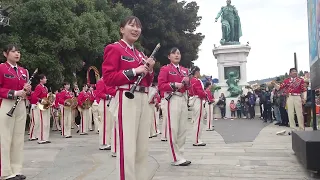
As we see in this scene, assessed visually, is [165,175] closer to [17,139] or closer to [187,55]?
[17,139]

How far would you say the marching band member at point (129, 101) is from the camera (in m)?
4.05

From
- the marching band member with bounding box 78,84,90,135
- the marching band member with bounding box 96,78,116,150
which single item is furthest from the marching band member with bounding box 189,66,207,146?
the marching band member with bounding box 78,84,90,135

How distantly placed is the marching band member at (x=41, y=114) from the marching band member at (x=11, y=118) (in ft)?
16.4

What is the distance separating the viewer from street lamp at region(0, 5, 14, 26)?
15.4m

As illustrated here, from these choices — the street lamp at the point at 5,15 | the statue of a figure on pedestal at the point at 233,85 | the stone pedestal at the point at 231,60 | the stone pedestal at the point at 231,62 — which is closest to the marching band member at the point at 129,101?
the street lamp at the point at 5,15

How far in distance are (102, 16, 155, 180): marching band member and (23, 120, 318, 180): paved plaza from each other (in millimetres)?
602

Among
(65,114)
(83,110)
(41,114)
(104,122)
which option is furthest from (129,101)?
(83,110)

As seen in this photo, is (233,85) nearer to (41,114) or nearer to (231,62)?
(231,62)

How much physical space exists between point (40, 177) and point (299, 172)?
4210 mm

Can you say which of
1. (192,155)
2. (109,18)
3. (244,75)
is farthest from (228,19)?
(192,155)

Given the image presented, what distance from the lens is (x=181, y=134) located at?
22.2ft

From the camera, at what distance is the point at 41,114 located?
11758mm

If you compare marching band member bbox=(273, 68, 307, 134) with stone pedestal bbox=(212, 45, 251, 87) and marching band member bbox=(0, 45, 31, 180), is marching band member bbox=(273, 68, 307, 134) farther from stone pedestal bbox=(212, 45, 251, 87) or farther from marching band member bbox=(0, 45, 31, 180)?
stone pedestal bbox=(212, 45, 251, 87)

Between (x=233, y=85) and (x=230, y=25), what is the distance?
4.93 meters
